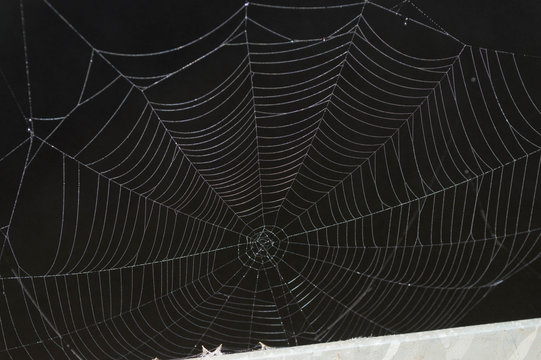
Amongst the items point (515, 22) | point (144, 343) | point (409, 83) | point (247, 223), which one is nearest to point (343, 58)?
point (409, 83)

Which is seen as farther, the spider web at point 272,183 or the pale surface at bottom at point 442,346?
the spider web at point 272,183

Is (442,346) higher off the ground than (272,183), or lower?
lower

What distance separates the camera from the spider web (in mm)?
1123

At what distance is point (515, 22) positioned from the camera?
47.8 inches

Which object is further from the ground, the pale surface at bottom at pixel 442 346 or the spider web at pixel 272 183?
the spider web at pixel 272 183

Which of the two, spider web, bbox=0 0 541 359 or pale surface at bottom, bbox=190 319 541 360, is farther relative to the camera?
spider web, bbox=0 0 541 359

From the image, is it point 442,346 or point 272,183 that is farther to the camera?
point 272,183

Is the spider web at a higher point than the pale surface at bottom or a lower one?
higher

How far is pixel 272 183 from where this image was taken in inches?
58.6

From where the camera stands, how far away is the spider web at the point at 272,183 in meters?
1.12

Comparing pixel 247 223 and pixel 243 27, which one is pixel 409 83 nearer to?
pixel 243 27

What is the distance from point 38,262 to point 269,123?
21.5 inches

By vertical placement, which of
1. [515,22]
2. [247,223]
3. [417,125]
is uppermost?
[515,22]

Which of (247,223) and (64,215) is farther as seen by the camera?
(247,223)
